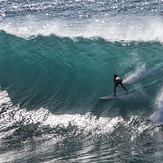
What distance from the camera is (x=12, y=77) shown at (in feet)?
38.1

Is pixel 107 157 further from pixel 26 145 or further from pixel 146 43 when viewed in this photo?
pixel 146 43

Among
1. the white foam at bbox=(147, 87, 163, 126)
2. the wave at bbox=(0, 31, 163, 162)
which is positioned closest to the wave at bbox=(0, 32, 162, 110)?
the wave at bbox=(0, 31, 163, 162)

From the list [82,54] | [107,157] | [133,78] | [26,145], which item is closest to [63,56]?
[82,54]

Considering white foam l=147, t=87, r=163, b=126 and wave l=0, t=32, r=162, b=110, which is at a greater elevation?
wave l=0, t=32, r=162, b=110

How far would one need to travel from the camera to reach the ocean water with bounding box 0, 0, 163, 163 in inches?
295

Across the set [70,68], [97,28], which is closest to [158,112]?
[70,68]

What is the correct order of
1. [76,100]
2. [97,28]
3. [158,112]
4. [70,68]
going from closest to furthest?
[158,112], [76,100], [70,68], [97,28]

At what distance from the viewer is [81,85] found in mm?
10914

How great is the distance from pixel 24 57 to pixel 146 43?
27.6ft

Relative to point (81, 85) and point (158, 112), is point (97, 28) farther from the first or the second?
point (158, 112)

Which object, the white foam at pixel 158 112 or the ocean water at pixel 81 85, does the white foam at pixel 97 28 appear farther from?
the white foam at pixel 158 112

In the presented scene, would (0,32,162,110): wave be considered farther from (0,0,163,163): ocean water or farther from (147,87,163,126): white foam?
(147,87,163,126): white foam

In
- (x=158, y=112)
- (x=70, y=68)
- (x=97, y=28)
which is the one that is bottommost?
(x=158, y=112)

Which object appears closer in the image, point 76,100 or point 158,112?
point 158,112
